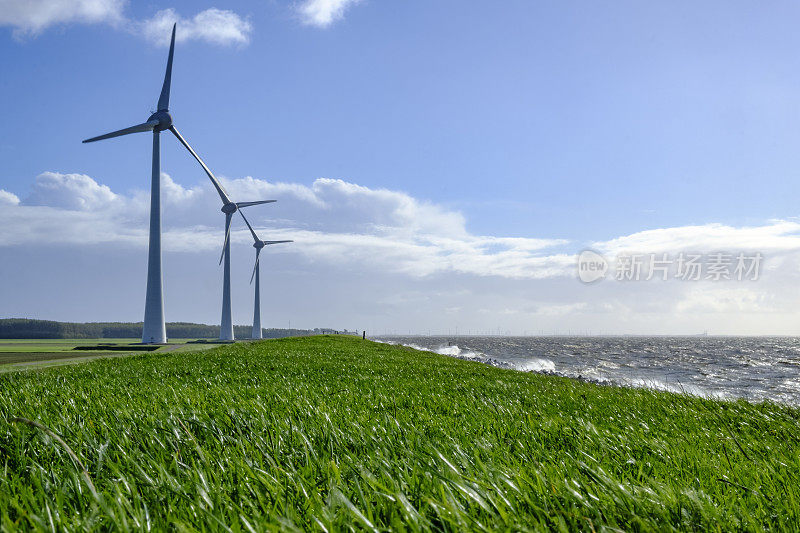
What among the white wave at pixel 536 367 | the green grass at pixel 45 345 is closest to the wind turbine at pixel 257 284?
the green grass at pixel 45 345

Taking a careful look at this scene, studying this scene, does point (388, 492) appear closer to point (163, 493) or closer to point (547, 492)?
point (547, 492)

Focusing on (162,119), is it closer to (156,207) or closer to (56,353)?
(156,207)

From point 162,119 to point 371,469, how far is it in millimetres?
64068

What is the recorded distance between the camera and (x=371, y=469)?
3.04 metres

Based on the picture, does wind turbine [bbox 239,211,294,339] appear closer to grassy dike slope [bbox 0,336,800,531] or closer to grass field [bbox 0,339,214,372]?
grass field [bbox 0,339,214,372]

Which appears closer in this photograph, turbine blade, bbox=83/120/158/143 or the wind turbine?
turbine blade, bbox=83/120/158/143

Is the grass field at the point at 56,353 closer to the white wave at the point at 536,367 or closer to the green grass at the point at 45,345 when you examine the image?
the green grass at the point at 45,345

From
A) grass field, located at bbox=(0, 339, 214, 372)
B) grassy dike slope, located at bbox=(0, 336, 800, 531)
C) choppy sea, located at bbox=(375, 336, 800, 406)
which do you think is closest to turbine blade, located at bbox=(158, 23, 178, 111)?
grass field, located at bbox=(0, 339, 214, 372)

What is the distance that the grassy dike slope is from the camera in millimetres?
2166

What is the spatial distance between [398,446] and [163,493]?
1.94m

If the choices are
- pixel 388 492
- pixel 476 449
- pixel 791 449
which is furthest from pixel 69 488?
pixel 791 449

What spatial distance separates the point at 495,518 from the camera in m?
2.08

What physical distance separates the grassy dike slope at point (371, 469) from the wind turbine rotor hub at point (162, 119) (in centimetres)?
5784

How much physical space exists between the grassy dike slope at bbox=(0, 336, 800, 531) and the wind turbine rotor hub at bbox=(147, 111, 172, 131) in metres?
57.8
